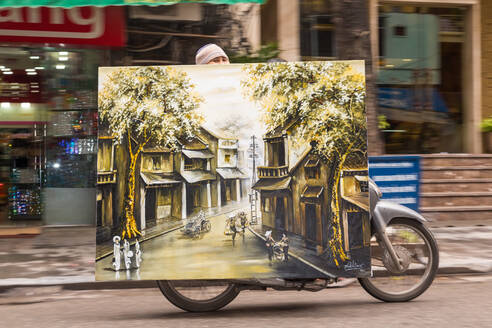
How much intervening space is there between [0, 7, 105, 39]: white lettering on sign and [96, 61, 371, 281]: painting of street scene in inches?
209

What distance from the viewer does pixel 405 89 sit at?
1110cm

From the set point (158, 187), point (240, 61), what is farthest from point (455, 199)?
point (158, 187)

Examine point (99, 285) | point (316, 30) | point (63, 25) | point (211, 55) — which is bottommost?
point (99, 285)

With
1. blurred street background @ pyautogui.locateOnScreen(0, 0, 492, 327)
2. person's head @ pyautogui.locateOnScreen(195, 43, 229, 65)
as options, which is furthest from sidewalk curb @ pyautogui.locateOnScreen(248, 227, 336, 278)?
person's head @ pyautogui.locateOnScreen(195, 43, 229, 65)

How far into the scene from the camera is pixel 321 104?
401cm

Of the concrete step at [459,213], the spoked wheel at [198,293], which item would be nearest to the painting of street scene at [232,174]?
the spoked wheel at [198,293]

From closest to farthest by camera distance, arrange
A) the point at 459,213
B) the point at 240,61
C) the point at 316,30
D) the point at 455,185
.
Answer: the point at 240,61
the point at 459,213
the point at 455,185
the point at 316,30

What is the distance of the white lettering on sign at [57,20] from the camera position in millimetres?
8648

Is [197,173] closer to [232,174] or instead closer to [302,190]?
[232,174]

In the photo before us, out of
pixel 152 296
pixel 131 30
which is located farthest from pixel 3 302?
pixel 131 30

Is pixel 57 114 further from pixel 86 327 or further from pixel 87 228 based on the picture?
pixel 86 327

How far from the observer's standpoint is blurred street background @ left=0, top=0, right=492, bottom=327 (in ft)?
20.8

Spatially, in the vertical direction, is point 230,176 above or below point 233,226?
above

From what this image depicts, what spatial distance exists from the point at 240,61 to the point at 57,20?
9.66ft
